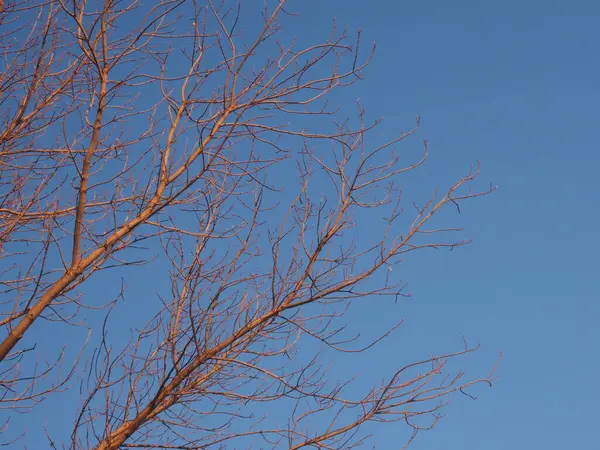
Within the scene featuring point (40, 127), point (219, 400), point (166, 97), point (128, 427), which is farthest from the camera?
point (40, 127)

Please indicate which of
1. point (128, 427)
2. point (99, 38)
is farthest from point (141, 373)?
point (99, 38)

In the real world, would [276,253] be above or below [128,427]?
above

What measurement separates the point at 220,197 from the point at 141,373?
1.03 meters

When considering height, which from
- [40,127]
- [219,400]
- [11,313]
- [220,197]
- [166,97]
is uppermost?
[40,127]

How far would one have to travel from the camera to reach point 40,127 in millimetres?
4520

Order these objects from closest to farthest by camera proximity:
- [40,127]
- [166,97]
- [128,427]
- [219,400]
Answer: [128,427], [219,400], [166,97], [40,127]

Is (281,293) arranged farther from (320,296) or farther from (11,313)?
(11,313)

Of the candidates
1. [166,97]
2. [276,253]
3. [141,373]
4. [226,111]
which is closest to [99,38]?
[166,97]

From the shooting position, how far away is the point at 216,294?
345 cm

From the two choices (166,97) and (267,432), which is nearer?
(267,432)

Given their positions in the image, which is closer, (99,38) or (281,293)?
(281,293)

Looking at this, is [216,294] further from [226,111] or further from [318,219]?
[226,111]

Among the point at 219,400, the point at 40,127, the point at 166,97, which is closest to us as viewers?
the point at 219,400

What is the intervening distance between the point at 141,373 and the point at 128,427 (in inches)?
15.1
